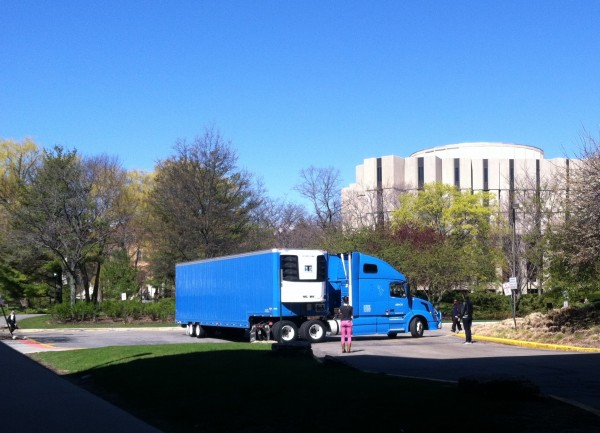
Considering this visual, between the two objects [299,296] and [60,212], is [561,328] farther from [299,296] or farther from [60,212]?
[60,212]

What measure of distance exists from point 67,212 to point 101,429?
144 ft

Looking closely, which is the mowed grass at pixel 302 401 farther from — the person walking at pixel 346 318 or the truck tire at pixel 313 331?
the truck tire at pixel 313 331

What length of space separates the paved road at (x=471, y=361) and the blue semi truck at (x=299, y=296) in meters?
1.13

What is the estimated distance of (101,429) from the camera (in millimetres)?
9922

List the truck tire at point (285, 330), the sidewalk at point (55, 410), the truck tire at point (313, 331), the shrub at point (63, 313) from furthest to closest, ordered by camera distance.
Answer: the shrub at point (63, 313) < the truck tire at point (313, 331) < the truck tire at point (285, 330) < the sidewalk at point (55, 410)

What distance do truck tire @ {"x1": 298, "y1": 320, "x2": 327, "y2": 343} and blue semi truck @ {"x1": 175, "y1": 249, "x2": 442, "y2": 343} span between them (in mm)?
37

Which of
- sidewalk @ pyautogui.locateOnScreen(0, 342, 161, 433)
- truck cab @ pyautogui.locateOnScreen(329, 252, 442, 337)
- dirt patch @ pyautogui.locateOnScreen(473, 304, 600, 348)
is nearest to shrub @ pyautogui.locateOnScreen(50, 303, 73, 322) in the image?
truck cab @ pyautogui.locateOnScreen(329, 252, 442, 337)

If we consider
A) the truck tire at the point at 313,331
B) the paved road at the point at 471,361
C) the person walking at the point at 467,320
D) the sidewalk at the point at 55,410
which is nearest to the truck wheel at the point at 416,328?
the paved road at the point at 471,361

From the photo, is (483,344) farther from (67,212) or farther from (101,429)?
(67,212)

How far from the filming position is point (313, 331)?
2762cm

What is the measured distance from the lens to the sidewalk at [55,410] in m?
10.1

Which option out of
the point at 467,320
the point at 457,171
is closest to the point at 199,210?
the point at 467,320

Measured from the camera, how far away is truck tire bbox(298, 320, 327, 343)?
27344mm

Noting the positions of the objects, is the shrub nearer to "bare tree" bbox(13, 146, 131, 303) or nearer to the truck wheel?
"bare tree" bbox(13, 146, 131, 303)
